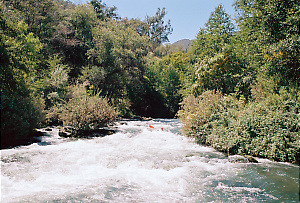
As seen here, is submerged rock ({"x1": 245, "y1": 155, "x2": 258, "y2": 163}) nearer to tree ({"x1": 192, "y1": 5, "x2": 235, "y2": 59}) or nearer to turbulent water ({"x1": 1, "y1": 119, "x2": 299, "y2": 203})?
turbulent water ({"x1": 1, "y1": 119, "x2": 299, "y2": 203})

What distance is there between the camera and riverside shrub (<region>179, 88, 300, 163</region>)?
8539 millimetres

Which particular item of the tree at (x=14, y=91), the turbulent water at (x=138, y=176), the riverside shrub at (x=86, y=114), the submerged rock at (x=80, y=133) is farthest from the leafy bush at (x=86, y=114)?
the turbulent water at (x=138, y=176)

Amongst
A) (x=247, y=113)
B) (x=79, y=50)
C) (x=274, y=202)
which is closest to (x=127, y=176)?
(x=274, y=202)

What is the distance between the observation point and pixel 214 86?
19656 millimetres

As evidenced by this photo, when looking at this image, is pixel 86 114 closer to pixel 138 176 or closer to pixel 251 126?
pixel 138 176

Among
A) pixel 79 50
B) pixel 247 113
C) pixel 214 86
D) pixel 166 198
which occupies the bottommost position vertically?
pixel 166 198

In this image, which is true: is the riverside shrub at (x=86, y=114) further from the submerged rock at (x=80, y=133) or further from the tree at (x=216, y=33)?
the tree at (x=216, y=33)

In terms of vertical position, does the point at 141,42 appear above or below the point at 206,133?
above

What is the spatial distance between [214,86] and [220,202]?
14930mm

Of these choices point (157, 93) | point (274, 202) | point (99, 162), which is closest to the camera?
point (274, 202)

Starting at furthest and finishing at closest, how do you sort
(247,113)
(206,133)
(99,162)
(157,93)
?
1. (157,93)
2. (206,133)
3. (247,113)
4. (99,162)

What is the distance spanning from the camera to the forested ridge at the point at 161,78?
1027cm

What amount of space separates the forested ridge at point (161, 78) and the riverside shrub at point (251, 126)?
4 cm

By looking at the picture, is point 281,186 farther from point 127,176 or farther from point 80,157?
point 80,157
